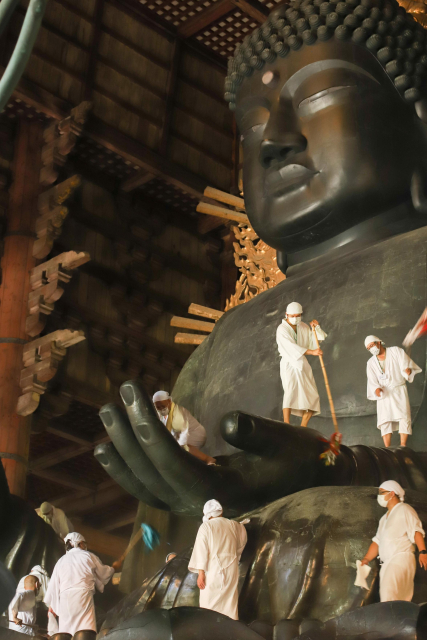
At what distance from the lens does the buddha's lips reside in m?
4.36

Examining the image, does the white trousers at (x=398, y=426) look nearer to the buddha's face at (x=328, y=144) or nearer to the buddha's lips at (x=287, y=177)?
the buddha's face at (x=328, y=144)

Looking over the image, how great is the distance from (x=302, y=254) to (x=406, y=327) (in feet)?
2.97

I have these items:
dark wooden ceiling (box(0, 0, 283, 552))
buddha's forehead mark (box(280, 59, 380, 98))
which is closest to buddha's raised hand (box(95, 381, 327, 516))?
buddha's forehead mark (box(280, 59, 380, 98))

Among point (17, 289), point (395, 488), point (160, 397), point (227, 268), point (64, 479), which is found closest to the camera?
point (395, 488)

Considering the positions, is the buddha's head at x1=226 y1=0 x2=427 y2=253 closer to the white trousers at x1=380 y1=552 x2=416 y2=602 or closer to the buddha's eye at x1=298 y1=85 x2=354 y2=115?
the buddha's eye at x1=298 y1=85 x2=354 y2=115

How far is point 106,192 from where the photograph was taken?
868 centimetres

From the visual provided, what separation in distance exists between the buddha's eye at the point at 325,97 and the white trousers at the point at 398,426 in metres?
1.46

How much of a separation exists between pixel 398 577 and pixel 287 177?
6.75 feet

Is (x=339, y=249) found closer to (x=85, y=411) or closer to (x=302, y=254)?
(x=302, y=254)

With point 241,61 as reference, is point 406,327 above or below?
below

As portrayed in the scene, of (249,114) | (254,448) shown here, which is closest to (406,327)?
(254,448)

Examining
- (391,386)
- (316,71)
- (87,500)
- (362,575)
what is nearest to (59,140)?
(87,500)

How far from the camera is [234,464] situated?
3.43 m

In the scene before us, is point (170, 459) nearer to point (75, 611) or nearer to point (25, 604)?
point (75, 611)
